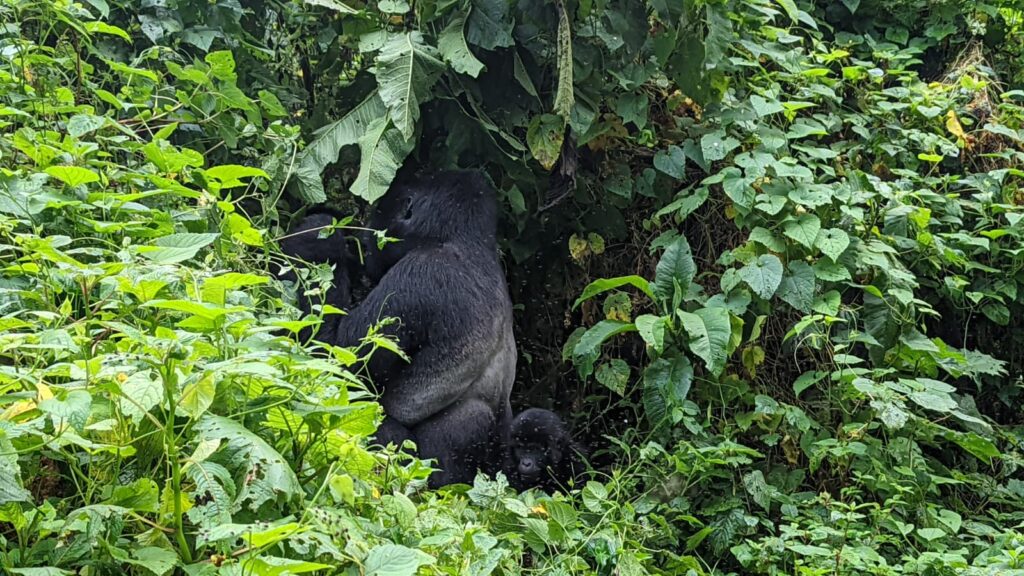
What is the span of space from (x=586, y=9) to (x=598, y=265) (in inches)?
41.5

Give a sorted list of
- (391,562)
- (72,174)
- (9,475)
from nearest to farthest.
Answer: (9,475) → (391,562) → (72,174)

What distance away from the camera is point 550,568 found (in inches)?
92.0

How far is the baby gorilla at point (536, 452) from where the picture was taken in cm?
348

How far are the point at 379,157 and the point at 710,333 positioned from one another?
1.17 m

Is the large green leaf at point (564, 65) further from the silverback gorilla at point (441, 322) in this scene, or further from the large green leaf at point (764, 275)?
the large green leaf at point (764, 275)

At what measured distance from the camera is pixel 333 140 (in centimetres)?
348

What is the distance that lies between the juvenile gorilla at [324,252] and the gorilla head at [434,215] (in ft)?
0.35

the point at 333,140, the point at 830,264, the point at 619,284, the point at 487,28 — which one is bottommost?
the point at 619,284

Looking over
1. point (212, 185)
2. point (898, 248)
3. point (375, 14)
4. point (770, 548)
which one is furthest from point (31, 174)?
point (898, 248)

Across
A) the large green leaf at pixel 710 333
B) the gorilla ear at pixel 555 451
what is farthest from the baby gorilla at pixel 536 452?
the large green leaf at pixel 710 333

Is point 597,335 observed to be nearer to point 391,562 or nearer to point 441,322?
point 441,322

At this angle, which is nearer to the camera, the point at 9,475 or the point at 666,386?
the point at 9,475

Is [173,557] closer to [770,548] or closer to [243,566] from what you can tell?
[243,566]

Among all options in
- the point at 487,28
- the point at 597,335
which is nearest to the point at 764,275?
the point at 597,335
